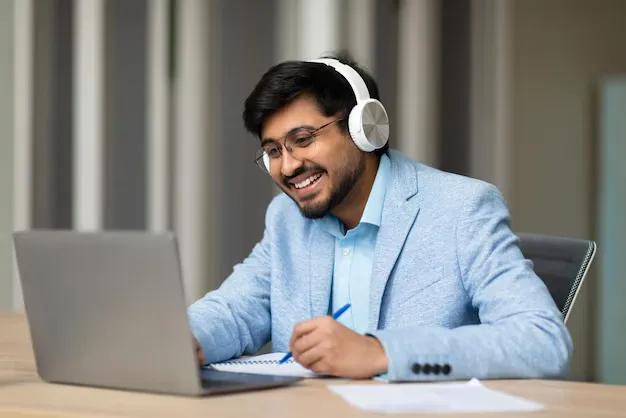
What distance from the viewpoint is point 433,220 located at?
5.83 ft

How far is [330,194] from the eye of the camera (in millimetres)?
1875

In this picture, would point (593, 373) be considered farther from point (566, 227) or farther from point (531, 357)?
point (531, 357)

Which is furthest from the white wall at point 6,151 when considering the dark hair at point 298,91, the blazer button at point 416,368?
the blazer button at point 416,368

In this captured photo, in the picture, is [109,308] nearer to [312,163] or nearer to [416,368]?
[416,368]

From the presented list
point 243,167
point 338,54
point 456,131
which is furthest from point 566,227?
point 338,54

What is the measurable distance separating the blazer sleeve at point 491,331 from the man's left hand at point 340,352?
0.02 m

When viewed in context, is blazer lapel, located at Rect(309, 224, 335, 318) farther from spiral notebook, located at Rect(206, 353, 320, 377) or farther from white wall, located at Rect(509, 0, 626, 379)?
white wall, located at Rect(509, 0, 626, 379)

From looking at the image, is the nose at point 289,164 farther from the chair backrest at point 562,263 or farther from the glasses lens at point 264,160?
the chair backrest at point 562,263

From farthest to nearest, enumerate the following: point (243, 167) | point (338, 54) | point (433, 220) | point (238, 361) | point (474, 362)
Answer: point (243, 167), point (338, 54), point (433, 220), point (238, 361), point (474, 362)

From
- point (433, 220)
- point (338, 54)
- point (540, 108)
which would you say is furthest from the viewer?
point (540, 108)

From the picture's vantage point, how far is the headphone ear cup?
1.83m

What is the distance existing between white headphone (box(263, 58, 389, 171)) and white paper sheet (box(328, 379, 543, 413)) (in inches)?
25.2

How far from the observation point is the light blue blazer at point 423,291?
141 centimetres

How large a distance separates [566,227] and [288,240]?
10.3 feet
